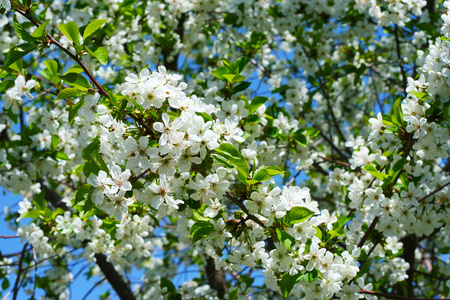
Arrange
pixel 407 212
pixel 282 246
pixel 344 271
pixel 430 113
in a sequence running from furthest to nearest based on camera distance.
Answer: pixel 407 212 < pixel 430 113 < pixel 344 271 < pixel 282 246

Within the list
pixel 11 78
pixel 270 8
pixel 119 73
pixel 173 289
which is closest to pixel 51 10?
pixel 119 73

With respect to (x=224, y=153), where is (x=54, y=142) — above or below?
above

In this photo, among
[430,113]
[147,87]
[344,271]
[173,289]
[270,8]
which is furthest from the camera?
[270,8]

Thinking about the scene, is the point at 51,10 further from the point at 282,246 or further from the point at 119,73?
the point at 282,246

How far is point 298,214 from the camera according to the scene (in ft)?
6.47

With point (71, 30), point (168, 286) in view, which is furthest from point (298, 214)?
point (168, 286)

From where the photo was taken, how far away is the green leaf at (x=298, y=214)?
1.96 meters

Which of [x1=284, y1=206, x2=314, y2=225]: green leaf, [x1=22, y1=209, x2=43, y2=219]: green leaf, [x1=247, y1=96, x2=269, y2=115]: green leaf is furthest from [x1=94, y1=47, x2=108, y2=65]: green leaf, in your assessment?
[x1=22, y1=209, x2=43, y2=219]: green leaf

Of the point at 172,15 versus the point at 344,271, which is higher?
the point at 172,15

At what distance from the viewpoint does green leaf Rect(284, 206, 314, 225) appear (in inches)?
77.4

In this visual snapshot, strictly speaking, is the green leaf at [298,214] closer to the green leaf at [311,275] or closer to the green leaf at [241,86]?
the green leaf at [311,275]

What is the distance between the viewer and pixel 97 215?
2924 millimetres

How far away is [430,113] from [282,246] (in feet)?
3.95

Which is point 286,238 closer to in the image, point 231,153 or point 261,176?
point 261,176
